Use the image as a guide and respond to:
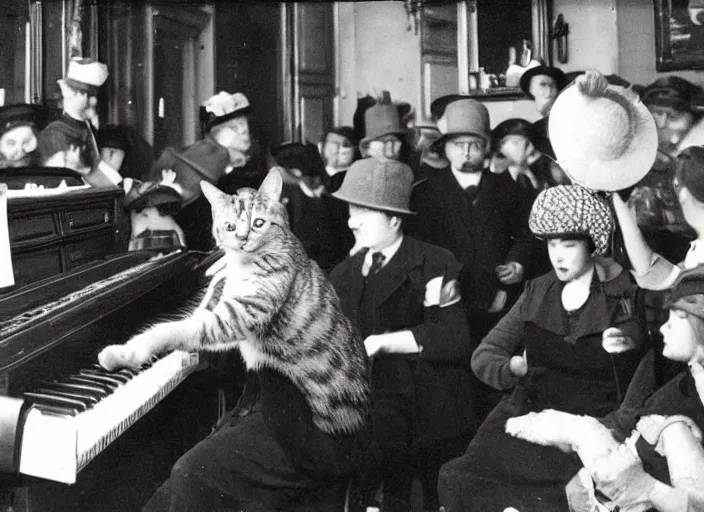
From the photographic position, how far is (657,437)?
8.61 ft

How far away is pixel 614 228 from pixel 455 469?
92 centimetres

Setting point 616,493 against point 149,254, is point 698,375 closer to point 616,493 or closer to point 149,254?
point 616,493

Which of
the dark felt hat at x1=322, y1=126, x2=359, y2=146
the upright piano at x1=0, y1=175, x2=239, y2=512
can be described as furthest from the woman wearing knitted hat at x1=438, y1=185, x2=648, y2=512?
the upright piano at x1=0, y1=175, x2=239, y2=512

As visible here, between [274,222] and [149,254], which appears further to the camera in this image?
[149,254]

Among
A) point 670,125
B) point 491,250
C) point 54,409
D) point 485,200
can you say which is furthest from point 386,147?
point 54,409

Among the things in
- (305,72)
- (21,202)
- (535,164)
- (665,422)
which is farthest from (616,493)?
(21,202)

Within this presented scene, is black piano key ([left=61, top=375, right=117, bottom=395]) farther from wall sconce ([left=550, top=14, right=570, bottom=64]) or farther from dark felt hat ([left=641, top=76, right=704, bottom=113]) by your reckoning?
dark felt hat ([left=641, top=76, right=704, bottom=113])

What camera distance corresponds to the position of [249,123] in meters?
2.89

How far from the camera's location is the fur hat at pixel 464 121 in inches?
111

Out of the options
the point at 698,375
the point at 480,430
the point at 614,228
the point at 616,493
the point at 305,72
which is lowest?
the point at 616,493

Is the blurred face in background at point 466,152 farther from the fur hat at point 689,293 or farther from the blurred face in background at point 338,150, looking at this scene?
the fur hat at point 689,293

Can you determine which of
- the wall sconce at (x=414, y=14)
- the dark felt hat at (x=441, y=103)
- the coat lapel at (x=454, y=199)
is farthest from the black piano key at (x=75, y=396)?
the wall sconce at (x=414, y=14)

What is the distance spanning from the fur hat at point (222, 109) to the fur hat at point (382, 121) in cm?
40

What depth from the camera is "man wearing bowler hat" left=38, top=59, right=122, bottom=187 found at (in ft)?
9.59
